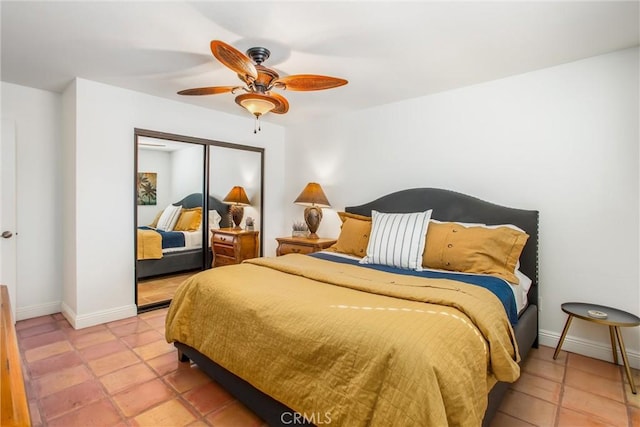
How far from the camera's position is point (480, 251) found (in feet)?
7.87

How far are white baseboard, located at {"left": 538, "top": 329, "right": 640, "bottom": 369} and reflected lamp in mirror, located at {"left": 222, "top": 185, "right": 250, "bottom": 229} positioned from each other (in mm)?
3424

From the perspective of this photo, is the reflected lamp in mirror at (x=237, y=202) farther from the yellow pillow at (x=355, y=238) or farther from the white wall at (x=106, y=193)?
the yellow pillow at (x=355, y=238)

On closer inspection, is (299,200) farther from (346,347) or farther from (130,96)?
(346,347)

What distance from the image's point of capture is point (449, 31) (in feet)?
6.82

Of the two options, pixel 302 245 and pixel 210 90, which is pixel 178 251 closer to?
pixel 302 245

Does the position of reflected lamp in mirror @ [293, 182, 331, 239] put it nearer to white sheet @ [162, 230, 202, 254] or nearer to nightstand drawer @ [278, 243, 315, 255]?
nightstand drawer @ [278, 243, 315, 255]

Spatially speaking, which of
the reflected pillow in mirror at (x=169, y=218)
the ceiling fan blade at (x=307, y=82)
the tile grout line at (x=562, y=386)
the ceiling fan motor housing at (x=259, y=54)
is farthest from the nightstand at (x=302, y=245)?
the tile grout line at (x=562, y=386)

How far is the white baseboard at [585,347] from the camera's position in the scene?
2330mm

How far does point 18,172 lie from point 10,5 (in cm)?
186

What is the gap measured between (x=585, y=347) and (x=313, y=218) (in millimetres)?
2777

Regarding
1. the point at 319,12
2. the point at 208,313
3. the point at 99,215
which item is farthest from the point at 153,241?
the point at 319,12

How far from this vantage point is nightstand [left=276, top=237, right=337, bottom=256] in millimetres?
3678

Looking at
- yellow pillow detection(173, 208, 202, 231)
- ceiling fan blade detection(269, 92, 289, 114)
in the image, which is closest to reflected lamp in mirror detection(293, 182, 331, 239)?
yellow pillow detection(173, 208, 202, 231)

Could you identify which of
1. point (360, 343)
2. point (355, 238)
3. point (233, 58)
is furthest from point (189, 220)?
point (360, 343)
